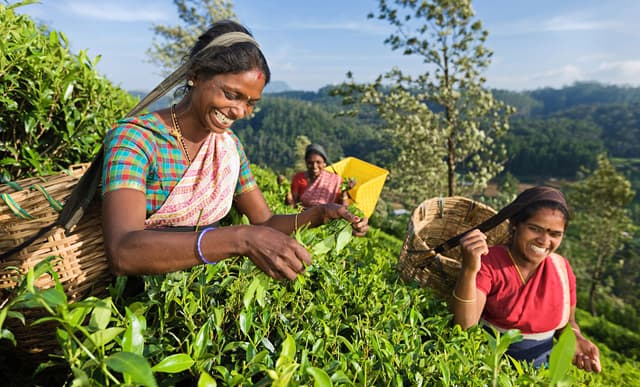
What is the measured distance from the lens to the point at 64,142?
229 cm

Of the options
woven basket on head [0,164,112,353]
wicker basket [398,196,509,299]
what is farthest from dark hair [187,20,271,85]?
wicker basket [398,196,509,299]

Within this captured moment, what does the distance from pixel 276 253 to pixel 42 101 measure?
1.82 metres

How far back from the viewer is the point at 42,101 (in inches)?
78.1

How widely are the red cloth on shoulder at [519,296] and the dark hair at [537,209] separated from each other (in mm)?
262

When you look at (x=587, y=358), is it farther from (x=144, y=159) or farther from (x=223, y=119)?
(x=144, y=159)

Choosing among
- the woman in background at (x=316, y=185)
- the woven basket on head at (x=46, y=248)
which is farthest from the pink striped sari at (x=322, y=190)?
the woven basket on head at (x=46, y=248)

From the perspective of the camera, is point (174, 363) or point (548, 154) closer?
point (174, 363)

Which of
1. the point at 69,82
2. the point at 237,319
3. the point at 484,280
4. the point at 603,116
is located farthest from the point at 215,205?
the point at 603,116

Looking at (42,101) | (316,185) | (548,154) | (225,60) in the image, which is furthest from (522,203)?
(548,154)

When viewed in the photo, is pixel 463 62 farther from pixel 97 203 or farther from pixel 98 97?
pixel 97 203

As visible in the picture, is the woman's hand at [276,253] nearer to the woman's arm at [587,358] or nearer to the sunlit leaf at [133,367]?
the sunlit leaf at [133,367]

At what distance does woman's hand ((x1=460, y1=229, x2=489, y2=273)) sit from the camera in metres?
2.02

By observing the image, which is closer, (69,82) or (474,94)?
(69,82)

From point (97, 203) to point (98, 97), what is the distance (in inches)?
59.3
